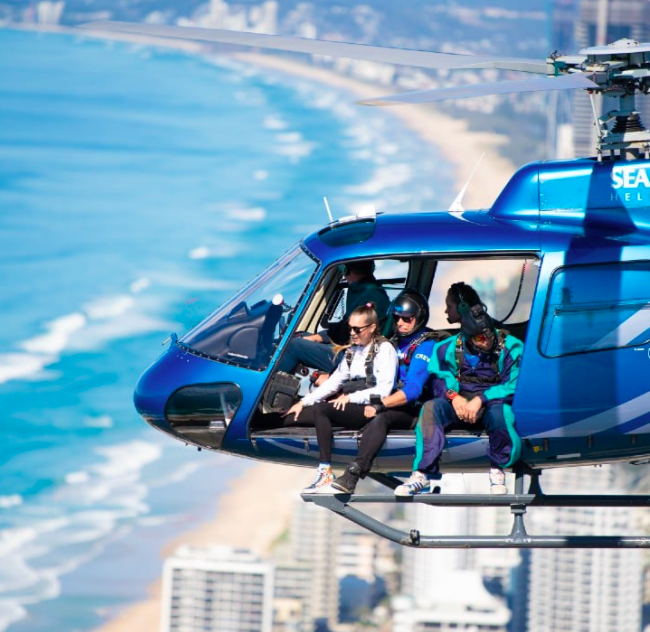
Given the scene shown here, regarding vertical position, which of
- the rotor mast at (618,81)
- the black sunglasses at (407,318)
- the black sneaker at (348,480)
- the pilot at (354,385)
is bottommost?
the black sneaker at (348,480)

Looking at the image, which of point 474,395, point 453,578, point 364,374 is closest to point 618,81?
point 474,395

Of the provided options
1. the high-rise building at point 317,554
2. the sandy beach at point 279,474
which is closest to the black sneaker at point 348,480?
the sandy beach at point 279,474

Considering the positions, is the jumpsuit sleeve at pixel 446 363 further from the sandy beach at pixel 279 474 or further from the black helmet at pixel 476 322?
the sandy beach at pixel 279 474

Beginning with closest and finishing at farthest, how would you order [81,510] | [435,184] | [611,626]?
1. [81,510]
2. [611,626]
3. [435,184]

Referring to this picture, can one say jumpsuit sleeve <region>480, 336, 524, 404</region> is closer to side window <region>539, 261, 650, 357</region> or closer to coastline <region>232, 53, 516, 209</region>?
side window <region>539, 261, 650, 357</region>

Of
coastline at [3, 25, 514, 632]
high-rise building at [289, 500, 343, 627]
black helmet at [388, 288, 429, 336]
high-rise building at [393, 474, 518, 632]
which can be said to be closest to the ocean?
coastline at [3, 25, 514, 632]

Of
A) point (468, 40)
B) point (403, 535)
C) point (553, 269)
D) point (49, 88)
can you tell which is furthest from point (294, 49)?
point (468, 40)

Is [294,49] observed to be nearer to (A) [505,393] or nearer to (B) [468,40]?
(A) [505,393]
